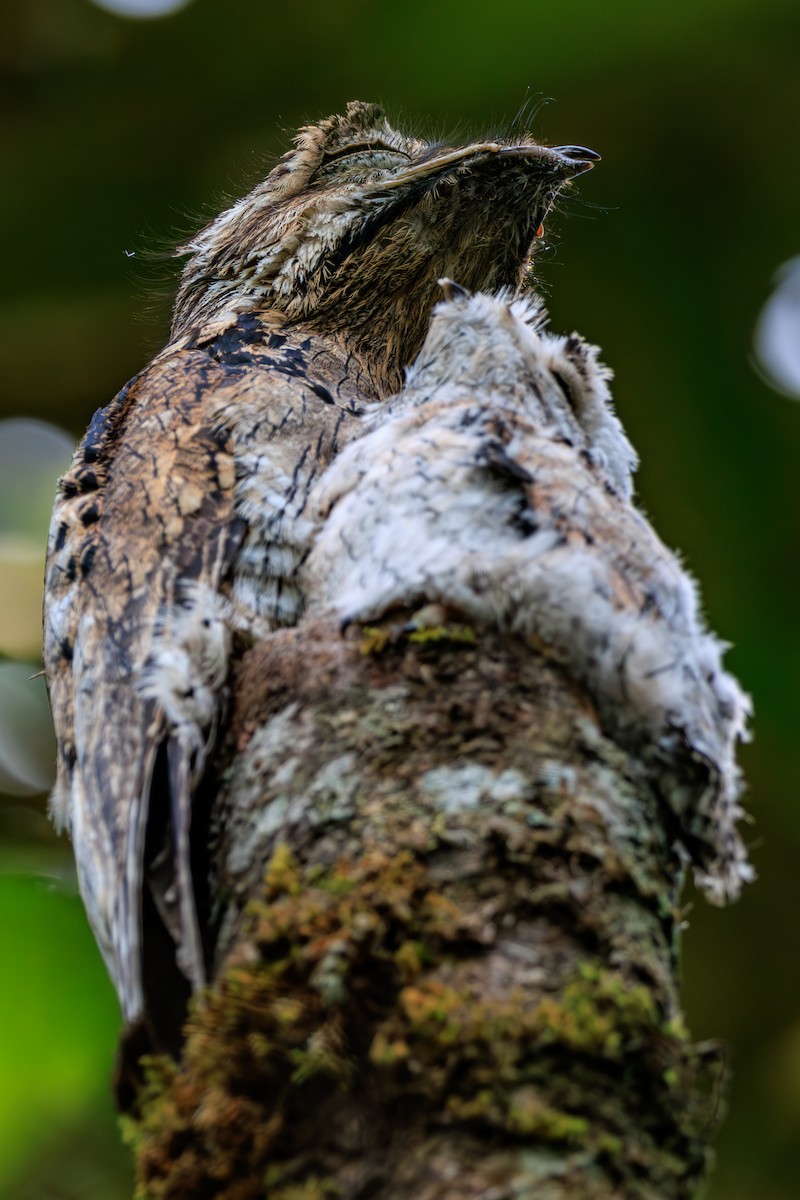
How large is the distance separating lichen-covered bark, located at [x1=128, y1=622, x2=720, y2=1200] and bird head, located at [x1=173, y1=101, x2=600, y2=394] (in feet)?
A: 7.37

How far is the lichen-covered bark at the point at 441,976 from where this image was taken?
160 cm

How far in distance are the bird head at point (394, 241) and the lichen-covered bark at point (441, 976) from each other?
225 cm

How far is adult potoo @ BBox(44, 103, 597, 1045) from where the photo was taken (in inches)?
91.5

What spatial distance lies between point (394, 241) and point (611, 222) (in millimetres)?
1611

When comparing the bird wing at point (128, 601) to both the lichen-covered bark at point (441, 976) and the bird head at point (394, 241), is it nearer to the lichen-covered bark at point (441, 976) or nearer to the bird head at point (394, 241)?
the lichen-covered bark at point (441, 976)

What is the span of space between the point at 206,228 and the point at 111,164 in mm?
893

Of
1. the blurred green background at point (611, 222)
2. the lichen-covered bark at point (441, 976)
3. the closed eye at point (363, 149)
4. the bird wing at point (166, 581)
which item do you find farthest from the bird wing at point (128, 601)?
the blurred green background at point (611, 222)

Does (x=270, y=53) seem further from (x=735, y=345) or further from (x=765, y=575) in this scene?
(x=765, y=575)

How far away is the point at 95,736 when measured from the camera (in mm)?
2627

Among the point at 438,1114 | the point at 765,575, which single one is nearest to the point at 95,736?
the point at 438,1114

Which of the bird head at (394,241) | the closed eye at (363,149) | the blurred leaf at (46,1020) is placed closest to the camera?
the blurred leaf at (46,1020)

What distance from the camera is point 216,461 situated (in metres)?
3.21

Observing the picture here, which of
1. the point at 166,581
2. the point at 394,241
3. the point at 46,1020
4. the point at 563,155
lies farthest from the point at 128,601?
the point at 563,155

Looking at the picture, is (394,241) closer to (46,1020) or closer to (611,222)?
(611,222)
